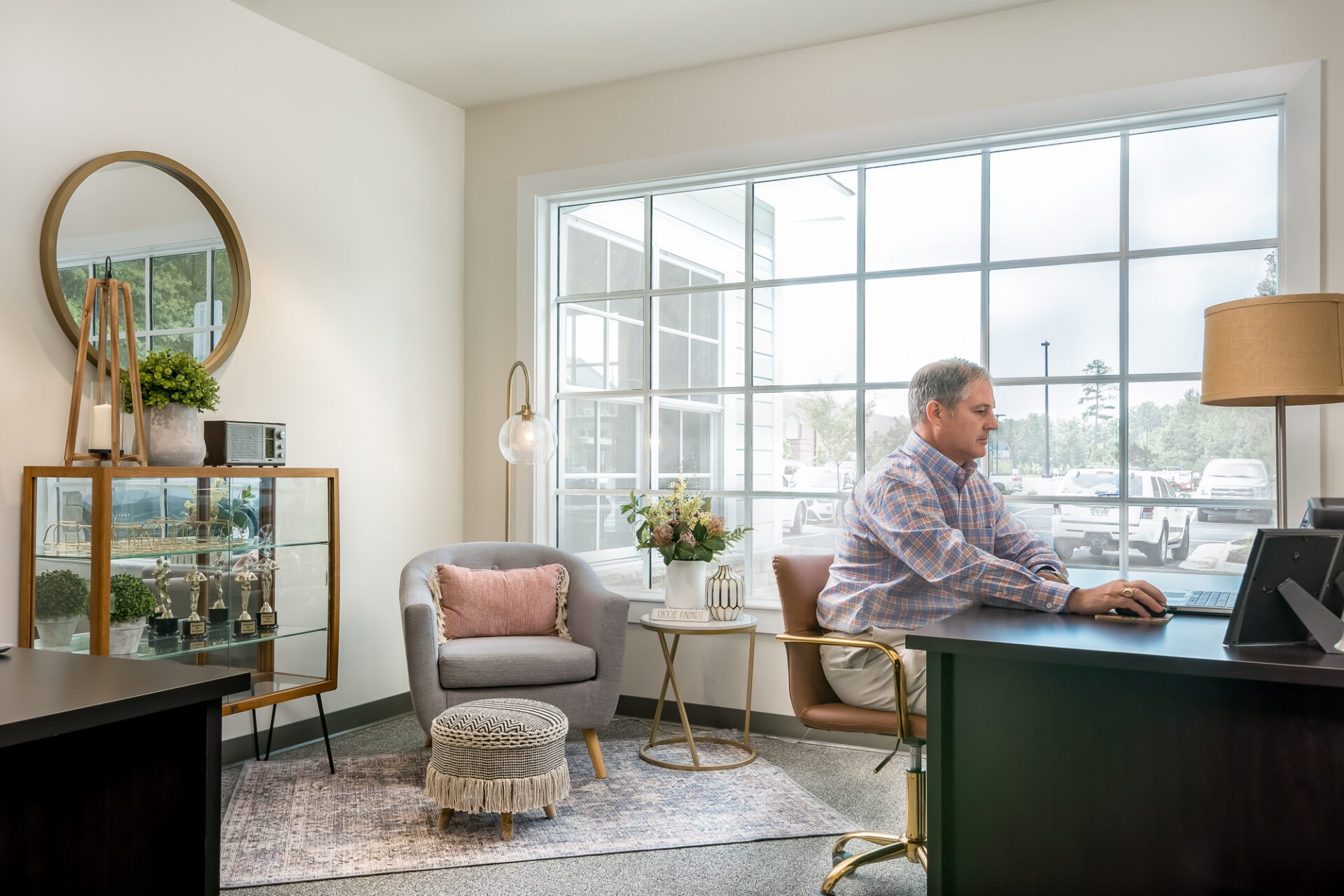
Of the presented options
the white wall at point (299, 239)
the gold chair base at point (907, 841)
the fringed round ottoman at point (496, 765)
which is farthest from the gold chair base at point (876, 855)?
the white wall at point (299, 239)

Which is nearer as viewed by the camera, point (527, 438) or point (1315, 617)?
point (1315, 617)

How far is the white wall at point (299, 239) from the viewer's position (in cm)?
319

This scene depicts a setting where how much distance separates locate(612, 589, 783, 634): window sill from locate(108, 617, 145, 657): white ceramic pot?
6.00 ft

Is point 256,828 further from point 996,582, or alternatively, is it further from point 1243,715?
point 1243,715

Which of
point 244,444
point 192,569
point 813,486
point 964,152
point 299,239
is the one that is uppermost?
point 964,152

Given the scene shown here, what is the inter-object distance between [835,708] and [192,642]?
7.04 feet

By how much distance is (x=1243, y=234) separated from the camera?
357 centimetres

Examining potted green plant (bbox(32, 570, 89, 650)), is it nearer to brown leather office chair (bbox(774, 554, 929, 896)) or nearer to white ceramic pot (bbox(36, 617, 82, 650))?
white ceramic pot (bbox(36, 617, 82, 650))

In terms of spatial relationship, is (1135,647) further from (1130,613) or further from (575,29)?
(575,29)

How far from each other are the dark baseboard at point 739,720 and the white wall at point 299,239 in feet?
3.68

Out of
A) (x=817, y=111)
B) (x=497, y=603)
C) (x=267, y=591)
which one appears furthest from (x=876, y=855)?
(x=817, y=111)

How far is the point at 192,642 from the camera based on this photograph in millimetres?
3316

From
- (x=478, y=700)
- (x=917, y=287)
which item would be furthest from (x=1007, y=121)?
(x=478, y=700)

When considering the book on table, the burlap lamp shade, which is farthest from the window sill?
the burlap lamp shade
